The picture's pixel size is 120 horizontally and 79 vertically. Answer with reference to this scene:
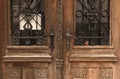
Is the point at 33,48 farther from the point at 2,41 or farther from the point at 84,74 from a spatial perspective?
the point at 84,74

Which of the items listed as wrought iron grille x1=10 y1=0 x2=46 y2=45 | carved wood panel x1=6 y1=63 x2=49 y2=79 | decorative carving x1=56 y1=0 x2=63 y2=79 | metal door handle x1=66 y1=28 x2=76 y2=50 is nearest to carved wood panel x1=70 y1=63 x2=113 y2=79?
decorative carving x1=56 y1=0 x2=63 y2=79

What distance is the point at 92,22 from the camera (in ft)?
14.6

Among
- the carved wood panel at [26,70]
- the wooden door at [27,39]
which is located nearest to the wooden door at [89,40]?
the wooden door at [27,39]

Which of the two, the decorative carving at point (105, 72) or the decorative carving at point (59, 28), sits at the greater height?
the decorative carving at point (59, 28)

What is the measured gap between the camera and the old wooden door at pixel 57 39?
4418 mm

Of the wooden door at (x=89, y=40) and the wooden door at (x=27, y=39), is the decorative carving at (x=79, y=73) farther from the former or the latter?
the wooden door at (x=27, y=39)

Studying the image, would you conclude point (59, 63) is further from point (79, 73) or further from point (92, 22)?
point (92, 22)

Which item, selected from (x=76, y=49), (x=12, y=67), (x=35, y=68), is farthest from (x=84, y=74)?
(x=12, y=67)

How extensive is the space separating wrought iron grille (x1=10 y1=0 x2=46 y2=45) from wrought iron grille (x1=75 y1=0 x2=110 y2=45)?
55cm

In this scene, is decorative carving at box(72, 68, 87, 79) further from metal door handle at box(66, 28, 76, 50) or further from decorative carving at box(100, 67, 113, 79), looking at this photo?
metal door handle at box(66, 28, 76, 50)

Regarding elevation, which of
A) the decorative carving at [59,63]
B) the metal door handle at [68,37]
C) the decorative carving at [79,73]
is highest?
the metal door handle at [68,37]

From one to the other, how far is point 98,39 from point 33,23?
1.02 meters

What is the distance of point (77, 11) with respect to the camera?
14.7ft

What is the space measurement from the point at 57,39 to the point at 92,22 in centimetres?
59
